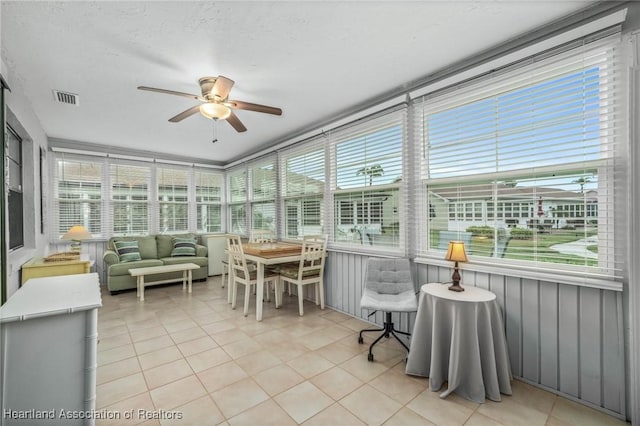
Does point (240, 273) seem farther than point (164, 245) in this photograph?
No

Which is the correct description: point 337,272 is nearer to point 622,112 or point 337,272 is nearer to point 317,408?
point 317,408

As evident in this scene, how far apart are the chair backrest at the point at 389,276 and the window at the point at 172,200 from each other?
5006mm

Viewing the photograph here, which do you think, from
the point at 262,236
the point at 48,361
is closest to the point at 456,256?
the point at 48,361

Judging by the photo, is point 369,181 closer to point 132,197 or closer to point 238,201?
point 238,201

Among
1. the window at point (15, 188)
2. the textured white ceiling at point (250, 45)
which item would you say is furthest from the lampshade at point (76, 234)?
the textured white ceiling at point (250, 45)

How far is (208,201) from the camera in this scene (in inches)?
266

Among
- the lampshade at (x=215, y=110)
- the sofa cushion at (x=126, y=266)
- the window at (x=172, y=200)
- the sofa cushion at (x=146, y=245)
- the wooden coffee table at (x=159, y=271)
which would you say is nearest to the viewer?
the lampshade at (x=215, y=110)

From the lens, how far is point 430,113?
9.32 feet

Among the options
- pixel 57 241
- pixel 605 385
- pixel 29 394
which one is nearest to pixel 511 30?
pixel 605 385

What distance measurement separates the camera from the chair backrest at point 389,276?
9.28 ft

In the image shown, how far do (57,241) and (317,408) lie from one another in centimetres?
553

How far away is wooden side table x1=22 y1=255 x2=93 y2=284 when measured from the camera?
289cm

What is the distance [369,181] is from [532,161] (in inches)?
65.0

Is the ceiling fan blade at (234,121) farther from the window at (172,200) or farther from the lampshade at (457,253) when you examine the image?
the window at (172,200)
